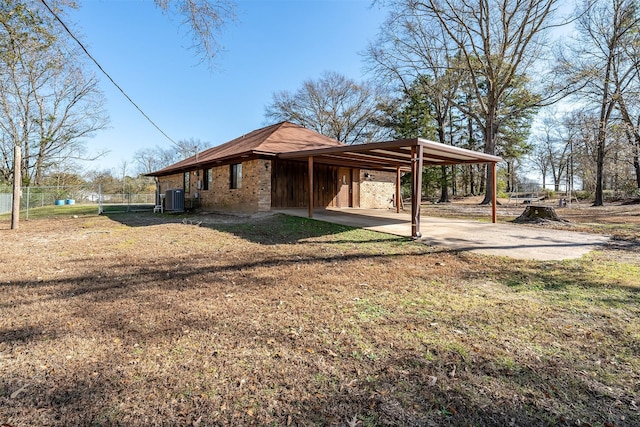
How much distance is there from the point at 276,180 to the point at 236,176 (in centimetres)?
213

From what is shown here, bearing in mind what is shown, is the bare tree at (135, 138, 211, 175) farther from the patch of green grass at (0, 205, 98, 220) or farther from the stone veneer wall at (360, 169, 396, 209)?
the stone veneer wall at (360, 169, 396, 209)

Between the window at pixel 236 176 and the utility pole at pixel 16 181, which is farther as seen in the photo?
the window at pixel 236 176

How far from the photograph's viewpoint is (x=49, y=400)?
2014 millimetres

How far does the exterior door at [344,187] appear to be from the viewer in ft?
50.3

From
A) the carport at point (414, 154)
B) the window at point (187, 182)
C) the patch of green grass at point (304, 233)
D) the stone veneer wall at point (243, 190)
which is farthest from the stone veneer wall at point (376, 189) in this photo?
the window at point (187, 182)

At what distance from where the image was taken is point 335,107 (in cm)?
2811

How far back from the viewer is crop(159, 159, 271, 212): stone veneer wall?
1237cm

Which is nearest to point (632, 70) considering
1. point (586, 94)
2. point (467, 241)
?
point (586, 94)

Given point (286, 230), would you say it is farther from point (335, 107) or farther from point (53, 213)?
point (335, 107)

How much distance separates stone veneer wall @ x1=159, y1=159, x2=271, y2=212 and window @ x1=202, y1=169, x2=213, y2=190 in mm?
195

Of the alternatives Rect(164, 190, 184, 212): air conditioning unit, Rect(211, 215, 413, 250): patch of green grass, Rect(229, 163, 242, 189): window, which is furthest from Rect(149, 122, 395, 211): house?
Rect(211, 215, 413, 250): patch of green grass

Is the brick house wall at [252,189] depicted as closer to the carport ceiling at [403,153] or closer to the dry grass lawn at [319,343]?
the carport ceiling at [403,153]

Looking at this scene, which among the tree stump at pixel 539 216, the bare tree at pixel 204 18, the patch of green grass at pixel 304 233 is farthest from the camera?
the tree stump at pixel 539 216

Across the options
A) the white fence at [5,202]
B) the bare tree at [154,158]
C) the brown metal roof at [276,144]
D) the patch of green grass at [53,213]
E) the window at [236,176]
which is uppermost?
the bare tree at [154,158]
